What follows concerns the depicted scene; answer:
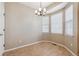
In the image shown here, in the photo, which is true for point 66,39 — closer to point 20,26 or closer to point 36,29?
point 36,29

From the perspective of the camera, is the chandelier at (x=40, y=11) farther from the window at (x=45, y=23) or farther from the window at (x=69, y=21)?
the window at (x=69, y=21)

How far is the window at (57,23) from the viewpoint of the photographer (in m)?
2.01

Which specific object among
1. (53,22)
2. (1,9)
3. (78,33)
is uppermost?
(1,9)

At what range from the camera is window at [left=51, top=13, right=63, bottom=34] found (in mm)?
2010

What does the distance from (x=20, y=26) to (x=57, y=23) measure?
0.67 metres

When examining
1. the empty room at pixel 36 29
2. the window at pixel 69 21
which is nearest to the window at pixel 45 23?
the empty room at pixel 36 29

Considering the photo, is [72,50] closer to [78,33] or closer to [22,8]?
[78,33]

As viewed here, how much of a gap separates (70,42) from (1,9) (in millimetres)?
1350

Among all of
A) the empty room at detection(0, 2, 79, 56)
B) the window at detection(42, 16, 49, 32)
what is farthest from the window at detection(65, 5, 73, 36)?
the window at detection(42, 16, 49, 32)

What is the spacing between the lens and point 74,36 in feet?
6.50

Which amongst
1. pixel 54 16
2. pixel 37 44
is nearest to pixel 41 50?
pixel 37 44

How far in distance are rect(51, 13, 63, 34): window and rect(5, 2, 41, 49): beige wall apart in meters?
0.25

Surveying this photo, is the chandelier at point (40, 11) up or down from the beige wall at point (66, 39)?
up

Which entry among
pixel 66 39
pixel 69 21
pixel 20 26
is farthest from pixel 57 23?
pixel 20 26
